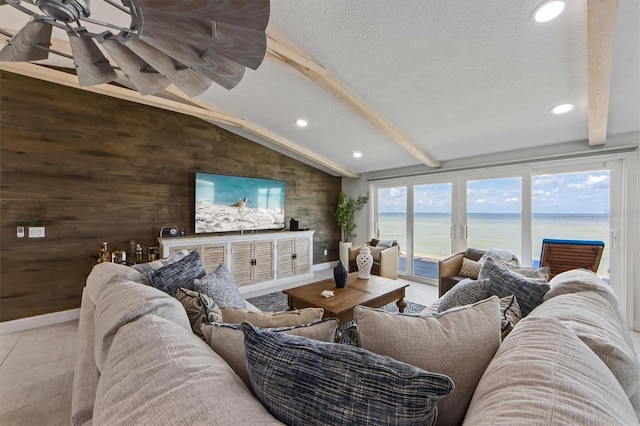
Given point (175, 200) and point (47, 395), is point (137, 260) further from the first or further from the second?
point (47, 395)

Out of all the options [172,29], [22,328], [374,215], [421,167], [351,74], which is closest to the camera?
[172,29]

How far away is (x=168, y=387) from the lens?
61cm

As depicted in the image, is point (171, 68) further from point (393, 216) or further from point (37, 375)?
point (393, 216)

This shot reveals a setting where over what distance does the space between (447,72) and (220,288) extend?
8.44 ft

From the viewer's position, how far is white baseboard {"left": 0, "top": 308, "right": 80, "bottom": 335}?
8.91 ft

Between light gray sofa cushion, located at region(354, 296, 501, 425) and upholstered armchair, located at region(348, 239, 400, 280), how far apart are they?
3.15 meters

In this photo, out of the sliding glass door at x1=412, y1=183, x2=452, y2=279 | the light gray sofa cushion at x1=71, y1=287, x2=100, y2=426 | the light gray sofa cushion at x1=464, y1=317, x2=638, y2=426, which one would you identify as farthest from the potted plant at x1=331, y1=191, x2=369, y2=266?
the light gray sofa cushion at x1=464, y1=317, x2=638, y2=426

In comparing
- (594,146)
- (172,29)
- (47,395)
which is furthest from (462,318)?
(594,146)

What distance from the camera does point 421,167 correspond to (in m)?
4.62

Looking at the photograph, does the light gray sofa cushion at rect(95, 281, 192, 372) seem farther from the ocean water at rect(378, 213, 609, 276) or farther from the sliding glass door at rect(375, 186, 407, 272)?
the sliding glass door at rect(375, 186, 407, 272)

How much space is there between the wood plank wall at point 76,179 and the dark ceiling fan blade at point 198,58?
2.79 m

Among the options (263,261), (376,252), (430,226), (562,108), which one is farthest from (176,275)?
(430,226)

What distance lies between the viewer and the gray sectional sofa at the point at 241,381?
54 centimetres

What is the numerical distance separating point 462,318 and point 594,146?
3611 millimetres
